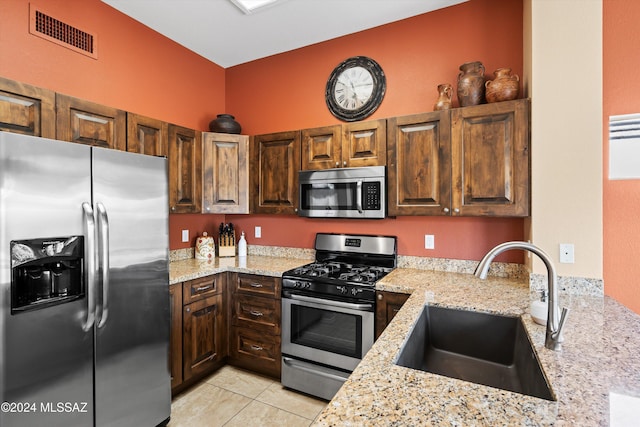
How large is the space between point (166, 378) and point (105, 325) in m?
0.61

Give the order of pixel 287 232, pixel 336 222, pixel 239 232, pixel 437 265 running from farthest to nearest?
pixel 239 232, pixel 287 232, pixel 336 222, pixel 437 265

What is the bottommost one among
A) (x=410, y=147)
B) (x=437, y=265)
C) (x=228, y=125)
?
(x=437, y=265)

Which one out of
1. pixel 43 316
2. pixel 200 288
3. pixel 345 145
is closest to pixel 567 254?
pixel 345 145

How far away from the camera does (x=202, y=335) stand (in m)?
2.51

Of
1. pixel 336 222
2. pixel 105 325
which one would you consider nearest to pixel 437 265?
pixel 336 222

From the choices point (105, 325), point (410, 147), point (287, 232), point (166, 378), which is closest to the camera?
point (105, 325)

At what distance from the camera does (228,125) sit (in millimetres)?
3068

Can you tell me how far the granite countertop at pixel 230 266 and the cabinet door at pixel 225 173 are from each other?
1.60ft

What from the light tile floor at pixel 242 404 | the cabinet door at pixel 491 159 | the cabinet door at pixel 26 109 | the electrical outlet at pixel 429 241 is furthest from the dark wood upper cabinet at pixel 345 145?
the light tile floor at pixel 242 404

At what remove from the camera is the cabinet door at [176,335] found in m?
2.27

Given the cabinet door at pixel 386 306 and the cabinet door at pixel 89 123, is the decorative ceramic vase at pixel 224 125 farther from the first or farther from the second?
the cabinet door at pixel 386 306

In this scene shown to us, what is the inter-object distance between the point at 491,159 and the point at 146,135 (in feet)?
8.29

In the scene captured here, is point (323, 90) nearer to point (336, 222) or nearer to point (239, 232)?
point (336, 222)

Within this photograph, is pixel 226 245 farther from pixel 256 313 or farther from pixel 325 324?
pixel 325 324
